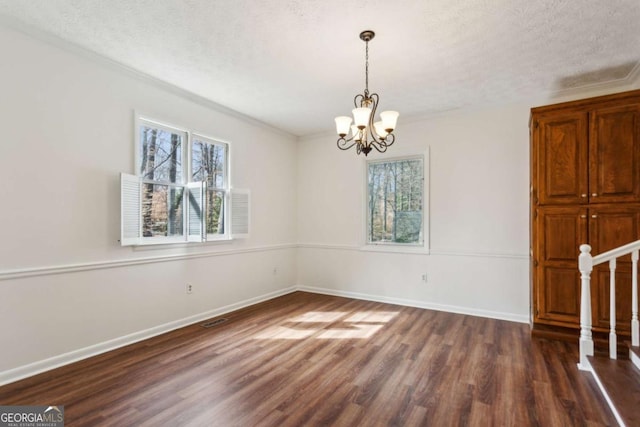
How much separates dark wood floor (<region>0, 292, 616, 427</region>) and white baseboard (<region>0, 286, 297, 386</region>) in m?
0.08

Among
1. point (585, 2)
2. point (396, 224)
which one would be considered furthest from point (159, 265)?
point (585, 2)

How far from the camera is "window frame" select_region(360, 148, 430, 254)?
15.2 ft

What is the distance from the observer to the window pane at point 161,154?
11.4 feet

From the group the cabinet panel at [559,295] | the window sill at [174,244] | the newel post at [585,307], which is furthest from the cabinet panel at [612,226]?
the window sill at [174,244]

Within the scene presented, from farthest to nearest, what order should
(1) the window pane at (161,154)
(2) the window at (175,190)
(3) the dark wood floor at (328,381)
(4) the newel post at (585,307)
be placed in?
(1) the window pane at (161,154) → (2) the window at (175,190) → (4) the newel post at (585,307) → (3) the dark wood floor at (328,381)

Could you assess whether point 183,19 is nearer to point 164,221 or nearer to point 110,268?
point 164,221

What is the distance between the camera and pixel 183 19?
2.40 m

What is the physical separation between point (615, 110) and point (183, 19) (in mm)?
3943

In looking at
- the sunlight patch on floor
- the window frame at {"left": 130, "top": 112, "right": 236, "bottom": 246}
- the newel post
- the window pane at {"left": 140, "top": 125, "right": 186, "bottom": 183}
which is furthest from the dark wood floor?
the window pane at {"left": 140, "top": 125, "right": 186, "bottom": 183}

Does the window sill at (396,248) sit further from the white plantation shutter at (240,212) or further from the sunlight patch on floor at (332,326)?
the white plantation shutter at (240,212)

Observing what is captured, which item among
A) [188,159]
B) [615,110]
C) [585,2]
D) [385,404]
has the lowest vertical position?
[385,404]

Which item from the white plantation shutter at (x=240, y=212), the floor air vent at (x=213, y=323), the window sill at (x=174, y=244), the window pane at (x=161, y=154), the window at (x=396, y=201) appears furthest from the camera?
the window at (x=396, y=201)

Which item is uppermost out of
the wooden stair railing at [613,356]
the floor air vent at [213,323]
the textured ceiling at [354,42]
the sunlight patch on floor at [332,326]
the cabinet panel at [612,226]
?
the textured ceiling at [354,42]

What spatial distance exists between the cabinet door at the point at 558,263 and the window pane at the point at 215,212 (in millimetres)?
3803
